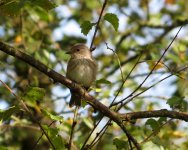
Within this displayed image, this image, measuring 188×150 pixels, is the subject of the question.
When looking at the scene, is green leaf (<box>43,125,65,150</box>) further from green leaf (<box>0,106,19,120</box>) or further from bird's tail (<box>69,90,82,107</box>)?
bird's tail (<box>69,90,82,107</box>)

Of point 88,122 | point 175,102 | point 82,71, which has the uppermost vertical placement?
point 82,71

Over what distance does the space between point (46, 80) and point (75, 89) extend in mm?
3481

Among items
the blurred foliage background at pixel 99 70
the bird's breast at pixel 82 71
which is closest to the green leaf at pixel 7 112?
the blurred foliage background at pixel 99 70

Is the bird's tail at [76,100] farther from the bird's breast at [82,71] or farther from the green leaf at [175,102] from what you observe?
the green leaf at [175,102]

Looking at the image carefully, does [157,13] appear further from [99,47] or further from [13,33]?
[13,33]

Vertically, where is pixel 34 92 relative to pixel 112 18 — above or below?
below

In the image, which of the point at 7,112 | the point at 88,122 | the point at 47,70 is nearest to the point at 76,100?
the point at 88,122

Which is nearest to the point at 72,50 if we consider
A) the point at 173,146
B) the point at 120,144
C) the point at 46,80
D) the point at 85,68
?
the point at 85,68

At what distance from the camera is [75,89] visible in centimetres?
357

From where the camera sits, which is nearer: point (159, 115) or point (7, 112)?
point (7, 112)

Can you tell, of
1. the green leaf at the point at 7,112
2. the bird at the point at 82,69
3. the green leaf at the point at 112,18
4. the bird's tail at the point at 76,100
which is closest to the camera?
the green leaf at the point at 7,112

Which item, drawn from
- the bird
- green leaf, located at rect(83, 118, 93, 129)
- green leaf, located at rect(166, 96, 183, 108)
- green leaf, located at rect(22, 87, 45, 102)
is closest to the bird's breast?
the bird

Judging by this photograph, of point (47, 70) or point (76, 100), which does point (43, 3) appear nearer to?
point (47, 70)

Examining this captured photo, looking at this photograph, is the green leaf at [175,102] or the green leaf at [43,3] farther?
the green leaf at [175,102]
